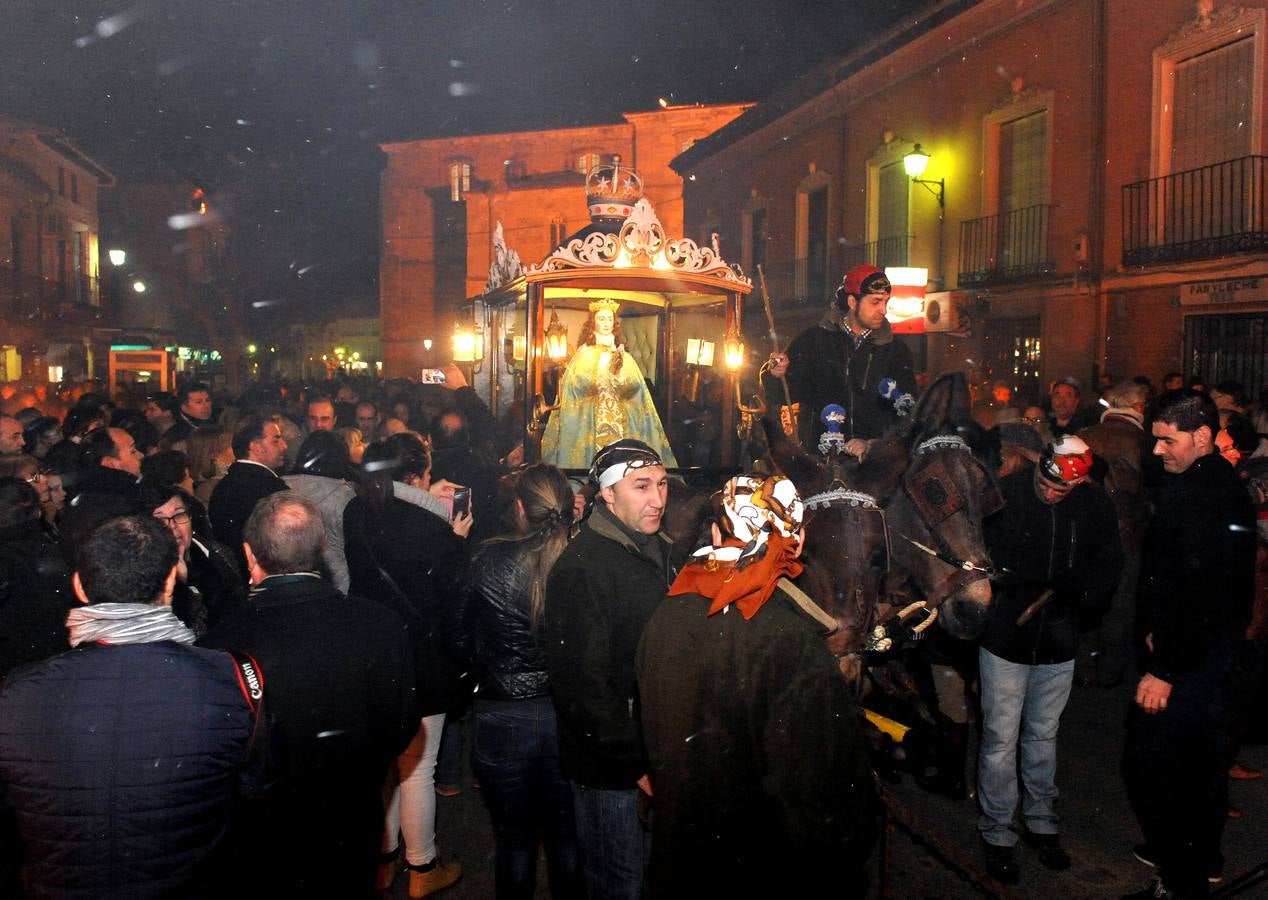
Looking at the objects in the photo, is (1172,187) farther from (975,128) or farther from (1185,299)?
(975,128)

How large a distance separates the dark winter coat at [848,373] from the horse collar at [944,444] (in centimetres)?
94

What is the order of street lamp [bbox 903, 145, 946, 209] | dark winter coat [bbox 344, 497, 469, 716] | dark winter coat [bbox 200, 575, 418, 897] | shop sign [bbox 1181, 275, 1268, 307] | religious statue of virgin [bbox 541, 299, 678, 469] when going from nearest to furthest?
dark winter coat [bbox 200, 575, 418, 897]
dark winter coat [bbox 344, 497, 469, 716]
religious statue of virgin [bbox 541, 299, 678, 469]
shop sign [bbox 1181, 275, 1268, 307]
street lamp [bbox 903, 145, 946, 209]

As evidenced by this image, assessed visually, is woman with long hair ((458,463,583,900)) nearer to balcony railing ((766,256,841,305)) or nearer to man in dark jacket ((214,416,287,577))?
man in dark jacket ((214,416,287,577))

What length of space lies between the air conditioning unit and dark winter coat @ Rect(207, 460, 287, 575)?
1251 cm

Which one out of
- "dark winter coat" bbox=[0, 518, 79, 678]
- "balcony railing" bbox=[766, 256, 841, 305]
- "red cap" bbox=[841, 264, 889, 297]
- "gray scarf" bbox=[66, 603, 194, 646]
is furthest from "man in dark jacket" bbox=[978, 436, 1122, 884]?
"balcony railing" bbox=[766, 256, 841, 305]

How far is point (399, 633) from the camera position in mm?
3234

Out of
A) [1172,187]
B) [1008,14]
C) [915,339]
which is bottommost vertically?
[915,339]

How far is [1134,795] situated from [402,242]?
123ft

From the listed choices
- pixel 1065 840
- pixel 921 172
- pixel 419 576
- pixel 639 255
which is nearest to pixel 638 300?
pixel 639 255

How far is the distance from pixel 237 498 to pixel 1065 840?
16.2 feet

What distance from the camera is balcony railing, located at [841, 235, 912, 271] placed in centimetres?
1802

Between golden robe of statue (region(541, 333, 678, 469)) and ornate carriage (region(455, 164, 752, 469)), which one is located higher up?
ornate carriage (region(455, 164, 752, 469))

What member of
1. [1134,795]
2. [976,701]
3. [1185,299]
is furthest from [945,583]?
[1185,299]

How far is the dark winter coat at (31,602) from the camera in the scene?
A: 12.5ft
